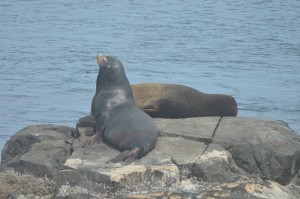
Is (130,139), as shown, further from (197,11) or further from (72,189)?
(197,11)

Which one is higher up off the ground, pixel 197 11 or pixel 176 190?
pixel 176 190

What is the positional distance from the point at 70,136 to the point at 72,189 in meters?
2.01

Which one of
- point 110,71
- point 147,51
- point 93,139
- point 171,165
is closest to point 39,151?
point 93,139

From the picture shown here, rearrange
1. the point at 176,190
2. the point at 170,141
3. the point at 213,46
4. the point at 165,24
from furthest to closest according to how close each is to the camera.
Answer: the point at 165,24
the point at 213,46
the point at 170,141
the point at 176,190

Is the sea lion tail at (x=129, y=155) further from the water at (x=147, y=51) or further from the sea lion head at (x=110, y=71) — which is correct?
the water at (x=147, y=51)

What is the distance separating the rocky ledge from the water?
154 inches

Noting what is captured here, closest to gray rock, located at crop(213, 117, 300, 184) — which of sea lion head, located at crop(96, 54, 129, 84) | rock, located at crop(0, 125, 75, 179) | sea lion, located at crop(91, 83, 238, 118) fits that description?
sea lion, located at crop(91, 83, 238, 118)

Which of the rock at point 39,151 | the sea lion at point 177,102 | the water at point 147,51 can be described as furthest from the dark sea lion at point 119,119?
the water at point 147,51

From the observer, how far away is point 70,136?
997 cm

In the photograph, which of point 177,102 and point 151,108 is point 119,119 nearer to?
point 151,108

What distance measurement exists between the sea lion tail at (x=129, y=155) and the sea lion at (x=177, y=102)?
1974 millimetres

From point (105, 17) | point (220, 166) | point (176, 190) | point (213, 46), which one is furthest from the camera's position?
point (105, 17)

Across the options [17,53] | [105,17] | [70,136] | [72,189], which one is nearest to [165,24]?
[105,17]

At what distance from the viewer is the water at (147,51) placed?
15.9 meters
